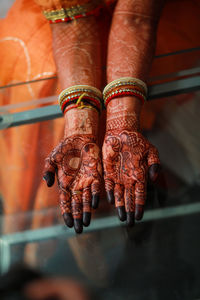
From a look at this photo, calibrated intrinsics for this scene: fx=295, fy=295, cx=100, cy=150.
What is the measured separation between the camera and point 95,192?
590mm

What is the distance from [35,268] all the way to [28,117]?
0.44m

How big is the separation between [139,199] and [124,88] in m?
0.28

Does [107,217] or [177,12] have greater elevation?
[177,12]

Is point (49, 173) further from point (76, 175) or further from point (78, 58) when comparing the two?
point (78, 58)

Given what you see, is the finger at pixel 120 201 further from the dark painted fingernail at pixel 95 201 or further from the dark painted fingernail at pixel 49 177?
the dark painted fingernail at pixel 49 177

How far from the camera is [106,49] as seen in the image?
862mm

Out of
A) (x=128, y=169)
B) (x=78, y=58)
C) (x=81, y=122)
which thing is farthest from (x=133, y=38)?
(x=128, y=169)

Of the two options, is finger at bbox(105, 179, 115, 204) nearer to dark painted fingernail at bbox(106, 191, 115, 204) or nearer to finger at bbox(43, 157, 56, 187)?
dark painted fingernail at bbox(106, 191, 115, 204)

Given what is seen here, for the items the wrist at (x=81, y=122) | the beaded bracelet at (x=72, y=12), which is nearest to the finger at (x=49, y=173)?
the wrist at (x=81, y=122)

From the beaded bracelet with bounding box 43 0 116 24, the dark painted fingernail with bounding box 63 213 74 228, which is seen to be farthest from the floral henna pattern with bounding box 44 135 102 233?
the beaded bracelet with bounding box 43 0 116 24

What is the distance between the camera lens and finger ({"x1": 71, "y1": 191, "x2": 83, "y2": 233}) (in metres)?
0.59

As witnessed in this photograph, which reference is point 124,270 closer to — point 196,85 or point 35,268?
point 35,268

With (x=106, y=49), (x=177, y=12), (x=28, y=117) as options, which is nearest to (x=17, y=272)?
(x=28, y=117)

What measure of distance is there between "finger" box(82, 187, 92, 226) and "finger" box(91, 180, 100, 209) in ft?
0.04
